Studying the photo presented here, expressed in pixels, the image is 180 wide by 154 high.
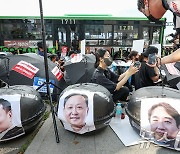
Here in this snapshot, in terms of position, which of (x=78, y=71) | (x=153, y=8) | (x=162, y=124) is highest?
(x=153, y=8)

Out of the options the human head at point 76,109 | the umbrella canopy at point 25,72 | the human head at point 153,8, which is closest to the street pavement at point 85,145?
the human head at point 76,109

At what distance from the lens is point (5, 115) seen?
2527 millimetres

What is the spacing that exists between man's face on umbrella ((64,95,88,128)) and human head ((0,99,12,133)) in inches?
30.0

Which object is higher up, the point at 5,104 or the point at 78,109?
the point at 5,104

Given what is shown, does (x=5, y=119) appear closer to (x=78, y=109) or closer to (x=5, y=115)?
(x=5, y=115)

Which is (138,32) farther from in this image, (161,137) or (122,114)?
(161,137)

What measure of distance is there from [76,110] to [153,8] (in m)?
1.61

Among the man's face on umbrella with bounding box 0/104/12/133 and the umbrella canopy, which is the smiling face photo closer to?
the man's face on umbrella with bounding box 0/104/12/133

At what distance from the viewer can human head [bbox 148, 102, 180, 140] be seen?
2389 millimetres

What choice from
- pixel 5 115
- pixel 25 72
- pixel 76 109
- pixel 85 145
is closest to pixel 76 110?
pixel 76 109

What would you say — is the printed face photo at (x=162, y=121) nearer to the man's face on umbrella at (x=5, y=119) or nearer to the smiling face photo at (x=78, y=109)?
the smiling face photo at (x=78, y=109)

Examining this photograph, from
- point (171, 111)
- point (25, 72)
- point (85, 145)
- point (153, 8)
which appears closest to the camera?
point (153, 8)

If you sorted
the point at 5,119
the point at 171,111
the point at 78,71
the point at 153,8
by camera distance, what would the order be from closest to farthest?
the point at 153,8, the point at 171,111, the point at 5,119, the point at 78,71

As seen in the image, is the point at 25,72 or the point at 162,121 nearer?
the point at 162,121
